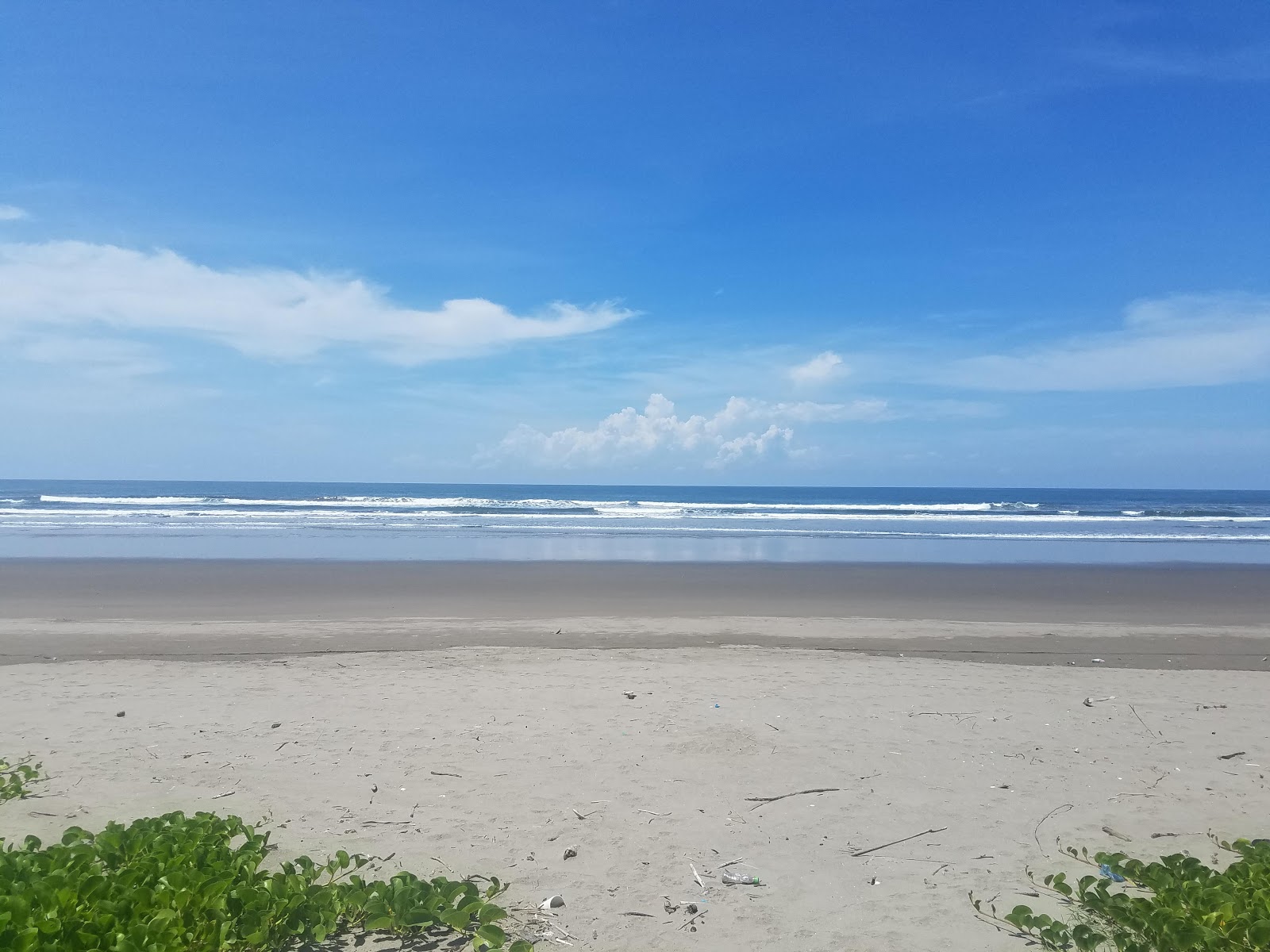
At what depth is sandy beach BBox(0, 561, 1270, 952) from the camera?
378cm

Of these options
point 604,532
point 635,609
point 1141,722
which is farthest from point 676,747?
point 604,532

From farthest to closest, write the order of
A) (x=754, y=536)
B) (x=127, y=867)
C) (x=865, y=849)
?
1. (x=754, y=536)
2. (x=865, y=849)
3. (x=127, y=867)

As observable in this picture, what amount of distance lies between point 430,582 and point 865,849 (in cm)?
1298

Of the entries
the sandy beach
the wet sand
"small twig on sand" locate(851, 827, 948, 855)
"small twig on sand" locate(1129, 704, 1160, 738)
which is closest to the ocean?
the wet sand

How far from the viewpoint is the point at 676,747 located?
555 centimetres

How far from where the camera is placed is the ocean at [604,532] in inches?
860

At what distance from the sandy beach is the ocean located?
10.5m

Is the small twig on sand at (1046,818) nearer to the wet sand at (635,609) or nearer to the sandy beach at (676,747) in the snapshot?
the sandy beach at (676,747)

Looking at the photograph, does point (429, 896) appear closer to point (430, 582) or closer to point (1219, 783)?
point (1219, 783)

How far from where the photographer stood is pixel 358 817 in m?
4.38

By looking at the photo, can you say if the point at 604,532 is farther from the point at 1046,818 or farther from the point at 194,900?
the point at 194,900

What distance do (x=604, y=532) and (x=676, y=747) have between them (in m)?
25.2

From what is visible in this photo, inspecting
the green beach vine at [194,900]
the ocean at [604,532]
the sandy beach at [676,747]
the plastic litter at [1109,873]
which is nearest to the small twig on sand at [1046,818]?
the sandy beach at [676,747]

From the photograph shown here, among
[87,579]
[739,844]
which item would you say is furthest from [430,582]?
[739,844]
